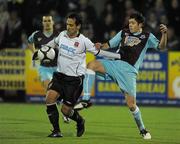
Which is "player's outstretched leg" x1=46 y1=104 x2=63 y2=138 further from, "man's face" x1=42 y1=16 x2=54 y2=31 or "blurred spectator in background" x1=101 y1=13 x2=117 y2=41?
"blurred spectator in background" x1=101 y1=13 x2=117 y2=41

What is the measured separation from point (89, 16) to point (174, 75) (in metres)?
3.51

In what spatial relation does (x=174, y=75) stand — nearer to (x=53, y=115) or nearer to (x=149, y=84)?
(x=149, y=84)

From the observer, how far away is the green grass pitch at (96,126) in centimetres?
1114

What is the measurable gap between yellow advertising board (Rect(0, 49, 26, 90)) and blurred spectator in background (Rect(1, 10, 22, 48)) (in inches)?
21.4

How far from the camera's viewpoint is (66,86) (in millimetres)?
11250

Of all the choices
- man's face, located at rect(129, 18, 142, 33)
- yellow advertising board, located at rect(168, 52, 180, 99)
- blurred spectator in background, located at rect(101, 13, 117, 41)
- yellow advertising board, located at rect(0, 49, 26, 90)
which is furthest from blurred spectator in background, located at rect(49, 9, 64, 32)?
man's face, located at rect(129, 18, 142, 33)

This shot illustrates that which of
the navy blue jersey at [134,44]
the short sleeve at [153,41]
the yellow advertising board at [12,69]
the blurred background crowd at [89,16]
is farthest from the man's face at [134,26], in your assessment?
the yellow advertising board at [12,69]

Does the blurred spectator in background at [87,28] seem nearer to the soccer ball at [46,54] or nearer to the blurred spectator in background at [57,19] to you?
the blurred spectator in background at [57,19]

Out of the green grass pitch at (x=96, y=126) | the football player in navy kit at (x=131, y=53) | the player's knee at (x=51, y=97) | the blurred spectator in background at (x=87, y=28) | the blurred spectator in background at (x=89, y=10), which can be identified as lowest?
the green grass pitch at (x=96, y=126)

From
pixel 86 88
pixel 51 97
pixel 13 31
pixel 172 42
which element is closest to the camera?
pixel 51 97

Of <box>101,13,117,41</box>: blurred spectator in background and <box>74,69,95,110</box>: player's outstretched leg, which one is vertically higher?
<box>101,13,117,41</box>: blurred spectator in background

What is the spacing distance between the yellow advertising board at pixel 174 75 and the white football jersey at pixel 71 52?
834 cm

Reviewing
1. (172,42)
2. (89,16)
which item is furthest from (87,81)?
(89,16)

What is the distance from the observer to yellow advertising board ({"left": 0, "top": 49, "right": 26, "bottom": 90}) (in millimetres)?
20047
